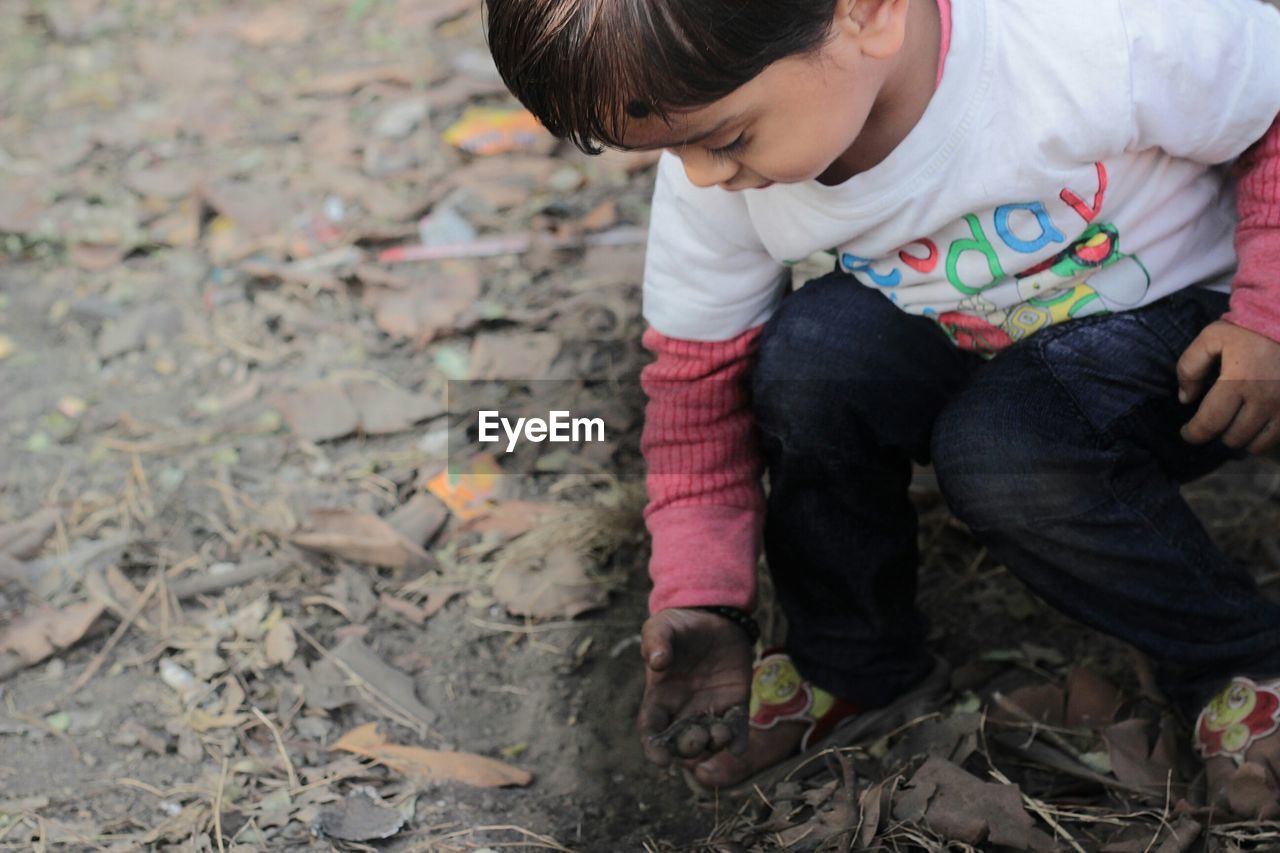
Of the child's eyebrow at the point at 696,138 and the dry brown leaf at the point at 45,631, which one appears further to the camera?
the dry brown leaf at the point at 45,631

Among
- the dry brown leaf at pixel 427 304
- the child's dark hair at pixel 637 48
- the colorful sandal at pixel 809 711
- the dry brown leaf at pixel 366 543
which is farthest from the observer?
the dry brown leaf at pixel 427 304

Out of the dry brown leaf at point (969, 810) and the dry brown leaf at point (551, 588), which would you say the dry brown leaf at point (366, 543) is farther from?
the dry brown leaf at point (969, 810)

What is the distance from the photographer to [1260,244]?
4.79 ft

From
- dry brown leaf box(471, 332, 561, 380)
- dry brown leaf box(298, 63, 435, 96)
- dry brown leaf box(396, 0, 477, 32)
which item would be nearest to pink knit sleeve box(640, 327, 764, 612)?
dry brown leaf box(471, 332, 561, 380)

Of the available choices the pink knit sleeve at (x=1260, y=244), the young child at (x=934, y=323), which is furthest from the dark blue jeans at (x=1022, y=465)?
the pink knit sleeve at (x=1260, y=244)

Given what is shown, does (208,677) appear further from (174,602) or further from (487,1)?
(487,1)

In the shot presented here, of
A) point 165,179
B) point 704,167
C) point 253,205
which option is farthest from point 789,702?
point 165,179

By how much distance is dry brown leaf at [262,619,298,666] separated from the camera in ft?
6.19

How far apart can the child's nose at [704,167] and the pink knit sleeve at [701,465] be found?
354 mm

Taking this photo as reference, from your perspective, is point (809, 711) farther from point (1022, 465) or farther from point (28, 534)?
point (28, 534)

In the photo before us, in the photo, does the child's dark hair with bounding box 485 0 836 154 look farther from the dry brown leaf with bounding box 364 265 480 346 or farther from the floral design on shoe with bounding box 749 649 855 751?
the dry brown leaf with bounding box 364 265 480 346

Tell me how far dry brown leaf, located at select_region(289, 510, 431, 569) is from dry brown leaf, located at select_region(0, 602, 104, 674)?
1.01ft

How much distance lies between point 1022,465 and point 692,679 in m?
0.45

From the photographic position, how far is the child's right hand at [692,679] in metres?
1.54
